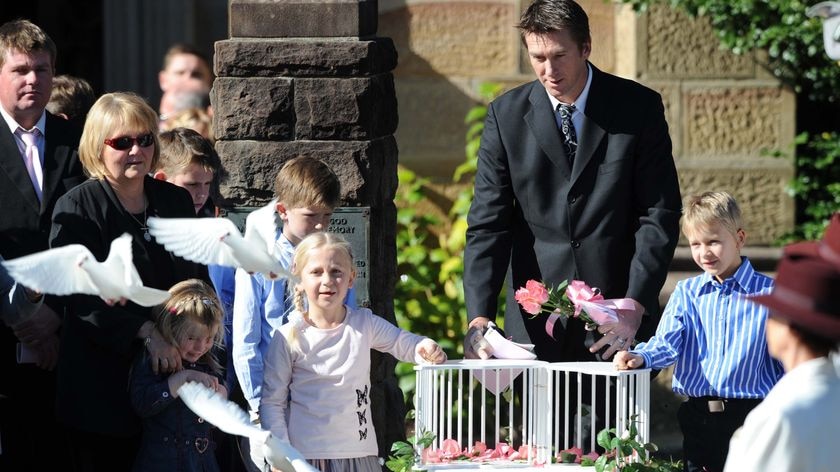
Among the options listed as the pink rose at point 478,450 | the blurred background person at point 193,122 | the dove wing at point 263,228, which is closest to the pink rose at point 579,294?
the pink rose at point 478,450

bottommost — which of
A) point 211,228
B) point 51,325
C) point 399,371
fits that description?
point 399,371

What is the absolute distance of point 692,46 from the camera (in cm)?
799

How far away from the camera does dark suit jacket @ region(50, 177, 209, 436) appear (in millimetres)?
4801

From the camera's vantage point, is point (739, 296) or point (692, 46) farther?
point (692, 46)

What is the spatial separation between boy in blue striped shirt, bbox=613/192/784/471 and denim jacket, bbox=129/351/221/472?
1.48 metres

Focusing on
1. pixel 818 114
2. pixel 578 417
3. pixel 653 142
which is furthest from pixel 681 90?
pixel 578 417

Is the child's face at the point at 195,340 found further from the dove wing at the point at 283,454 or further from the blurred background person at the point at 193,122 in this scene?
A: the blurred background person at the point at 193,122

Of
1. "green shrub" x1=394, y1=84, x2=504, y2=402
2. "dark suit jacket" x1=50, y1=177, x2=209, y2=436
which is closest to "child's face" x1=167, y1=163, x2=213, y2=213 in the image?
"dark suit jacket" x1=50, y1=177, x2=209, y2=436

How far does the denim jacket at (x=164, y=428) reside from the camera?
15.6 ft

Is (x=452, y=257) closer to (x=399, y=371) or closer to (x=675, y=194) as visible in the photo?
(x=399, y=371)

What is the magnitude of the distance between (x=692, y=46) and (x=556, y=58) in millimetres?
3165

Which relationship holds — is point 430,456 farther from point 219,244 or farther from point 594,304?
point 219,244

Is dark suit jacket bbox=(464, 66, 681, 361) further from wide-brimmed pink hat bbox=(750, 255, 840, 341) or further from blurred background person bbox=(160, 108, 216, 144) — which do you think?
blurred background person bbox=(160, 108, 216, 144)

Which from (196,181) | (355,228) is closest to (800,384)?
(355,228)
